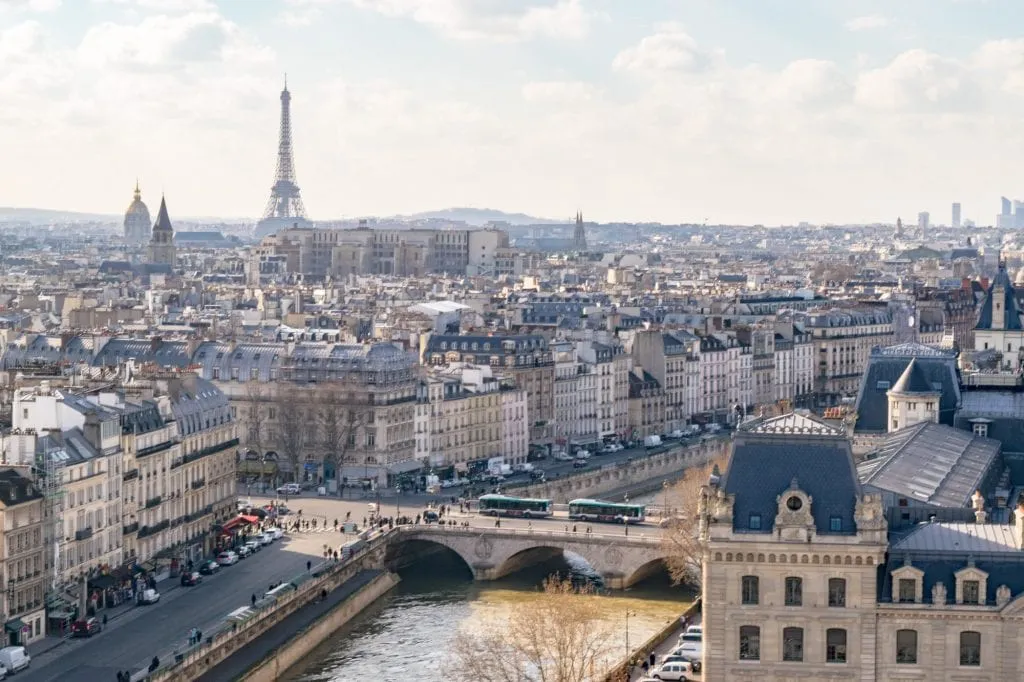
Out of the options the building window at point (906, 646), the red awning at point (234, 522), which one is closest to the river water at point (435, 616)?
the red awning at point (234, 522)

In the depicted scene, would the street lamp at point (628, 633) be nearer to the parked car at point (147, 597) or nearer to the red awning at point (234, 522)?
the parked car at point (147, 597)

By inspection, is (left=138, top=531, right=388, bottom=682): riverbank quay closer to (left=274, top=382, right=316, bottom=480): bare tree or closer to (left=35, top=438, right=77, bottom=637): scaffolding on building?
(left=35, top=438, right=77, bottom=637): scaffolding on building

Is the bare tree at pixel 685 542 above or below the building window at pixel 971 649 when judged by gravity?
below

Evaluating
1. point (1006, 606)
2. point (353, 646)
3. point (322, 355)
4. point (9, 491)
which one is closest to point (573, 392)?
point (322, 355)

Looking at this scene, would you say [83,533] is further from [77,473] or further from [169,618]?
[169,618]

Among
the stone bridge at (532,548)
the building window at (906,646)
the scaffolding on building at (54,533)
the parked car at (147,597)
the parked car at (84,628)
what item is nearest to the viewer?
the building window at (906,646)

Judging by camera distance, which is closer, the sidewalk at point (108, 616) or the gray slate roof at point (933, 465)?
the gray slate roof at point (933, 465)

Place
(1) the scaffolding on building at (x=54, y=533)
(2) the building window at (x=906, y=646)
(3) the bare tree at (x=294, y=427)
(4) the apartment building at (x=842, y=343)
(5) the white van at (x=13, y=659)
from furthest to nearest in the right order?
(4) the apartment building at (x=842, y=343)
(3) the bare tree at (x=294, y=427)
(1) the scaffolding on building at (x=54, y=533)
(5) the white van at (x=13, y=659)
(2) the building window at (x=906, y=646)

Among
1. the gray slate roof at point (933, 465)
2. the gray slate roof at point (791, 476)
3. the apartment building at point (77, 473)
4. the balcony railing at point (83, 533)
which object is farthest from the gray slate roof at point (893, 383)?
the gray slate roof at point (791, 476)

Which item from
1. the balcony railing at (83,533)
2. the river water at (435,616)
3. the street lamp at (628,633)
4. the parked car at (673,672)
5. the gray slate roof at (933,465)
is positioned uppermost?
the gray slate roof at (933,465)
